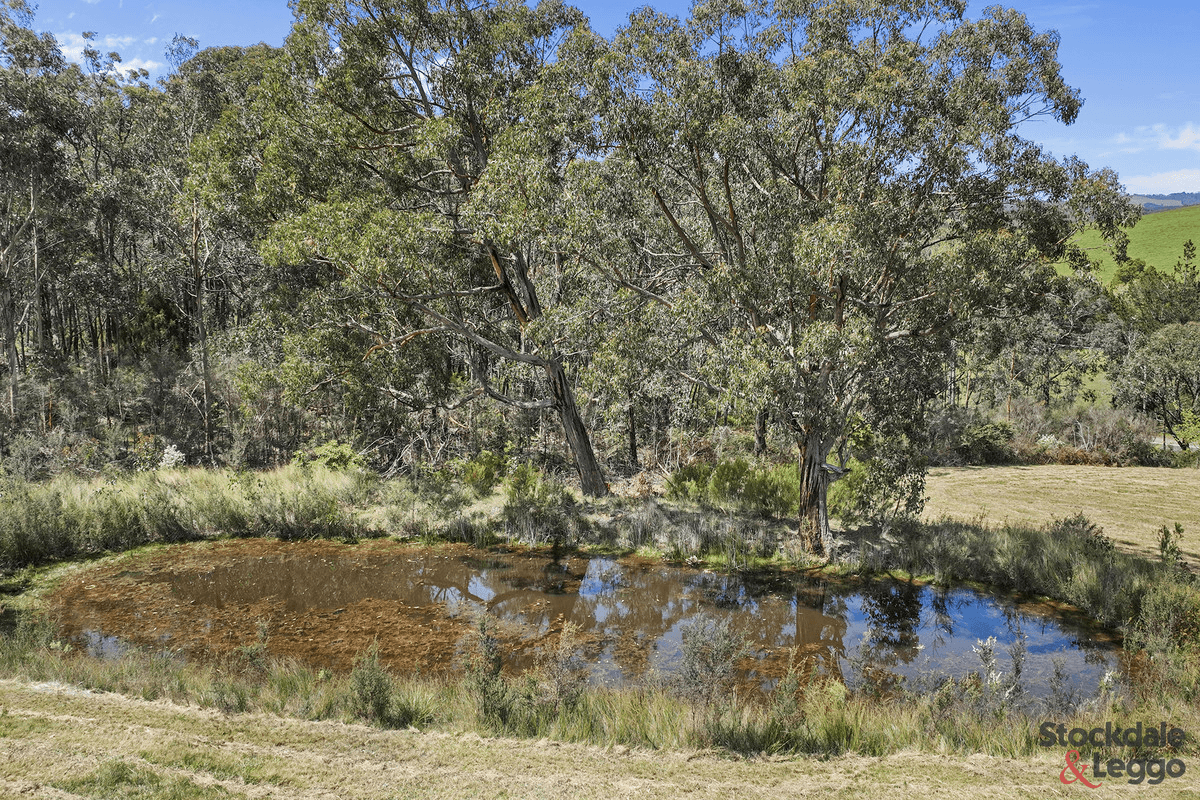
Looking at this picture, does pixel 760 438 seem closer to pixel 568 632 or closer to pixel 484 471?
pixel 484 471

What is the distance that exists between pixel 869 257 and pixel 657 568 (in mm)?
6211

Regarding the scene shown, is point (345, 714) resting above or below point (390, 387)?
below

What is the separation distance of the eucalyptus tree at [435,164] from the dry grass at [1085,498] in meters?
9.43

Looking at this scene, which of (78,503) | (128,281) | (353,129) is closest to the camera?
(78,503)

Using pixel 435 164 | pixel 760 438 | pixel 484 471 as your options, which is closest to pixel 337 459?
pixel 484 471

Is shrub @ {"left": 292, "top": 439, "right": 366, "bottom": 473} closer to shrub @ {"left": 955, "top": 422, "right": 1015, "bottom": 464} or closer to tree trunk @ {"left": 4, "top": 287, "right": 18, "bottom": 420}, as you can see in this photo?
tree trunk @ {"left": 4, "top": 287, "right": 18, "bottom": 420}

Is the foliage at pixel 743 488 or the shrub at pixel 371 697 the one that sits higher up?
the foliage at pixel 743 488

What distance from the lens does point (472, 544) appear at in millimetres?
12781

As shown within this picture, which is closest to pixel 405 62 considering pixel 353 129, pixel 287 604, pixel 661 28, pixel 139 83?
pixel 353 129

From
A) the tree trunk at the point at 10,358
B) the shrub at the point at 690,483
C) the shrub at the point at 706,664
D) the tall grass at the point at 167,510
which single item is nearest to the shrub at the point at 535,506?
the shrub at the point at 690,483

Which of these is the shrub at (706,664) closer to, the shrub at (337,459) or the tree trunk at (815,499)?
the tree trunk at (815,499)

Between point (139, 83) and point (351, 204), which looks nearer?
point (351, 204)

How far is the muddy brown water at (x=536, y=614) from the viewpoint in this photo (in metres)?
7.85

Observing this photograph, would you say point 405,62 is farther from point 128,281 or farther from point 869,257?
point 128,281
